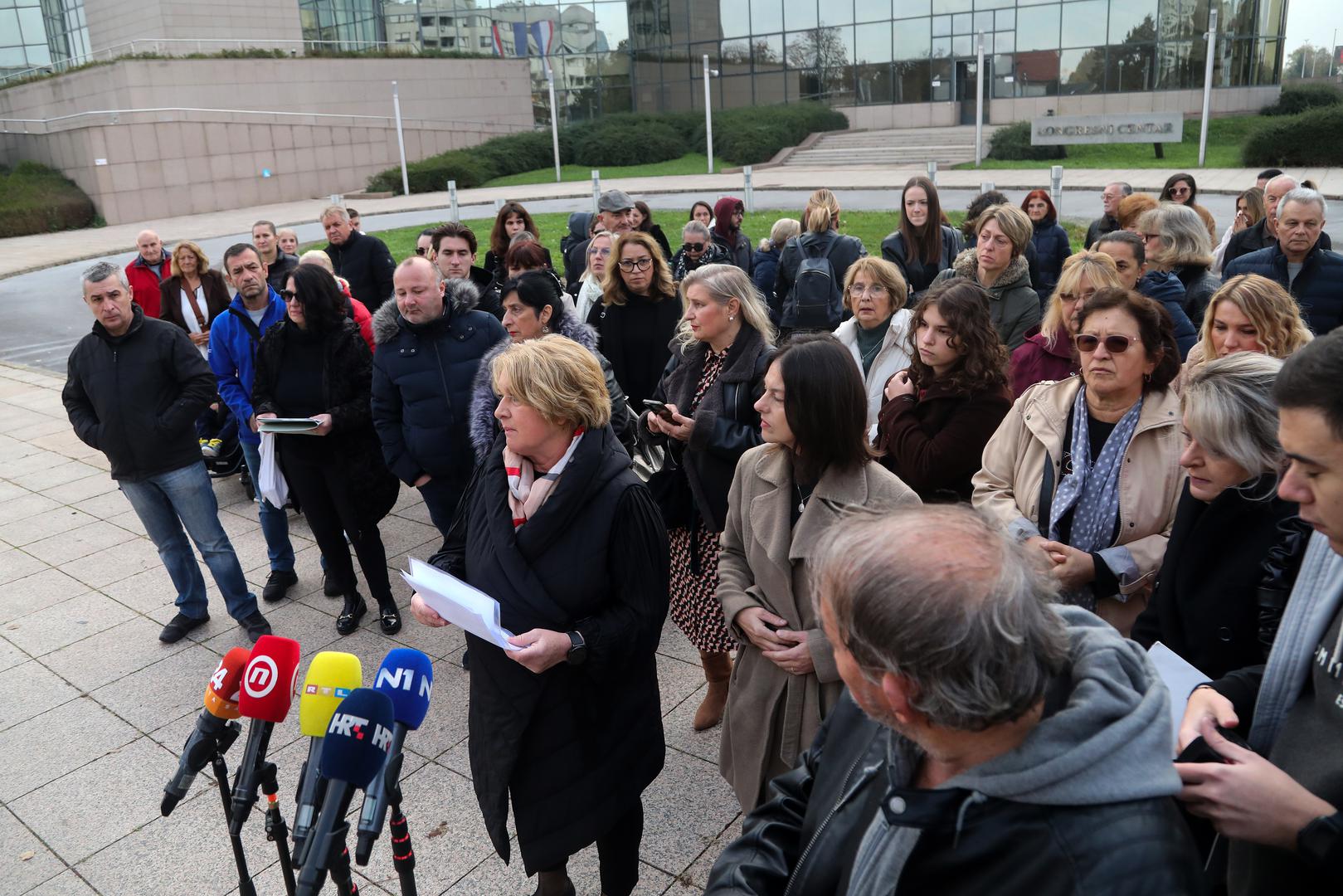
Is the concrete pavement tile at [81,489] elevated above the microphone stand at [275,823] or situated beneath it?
situated beneath

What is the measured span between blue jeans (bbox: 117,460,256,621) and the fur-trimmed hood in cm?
150

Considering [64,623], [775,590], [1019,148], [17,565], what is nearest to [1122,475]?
[775,590]

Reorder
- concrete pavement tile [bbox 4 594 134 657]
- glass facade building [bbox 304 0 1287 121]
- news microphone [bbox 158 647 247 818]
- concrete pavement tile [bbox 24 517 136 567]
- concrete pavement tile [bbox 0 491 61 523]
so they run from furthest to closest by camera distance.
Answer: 1. glass facade building [bbox 304 0 1287 121]
2. concrete pavement tile [bbox 0 491 61 523]
3. concrete pavement tile [bbox 24 517 136 567]
4. concrete pavement tile [bbox 4 594 134 657]
5. news microphone [bbox 158 647 247 818]

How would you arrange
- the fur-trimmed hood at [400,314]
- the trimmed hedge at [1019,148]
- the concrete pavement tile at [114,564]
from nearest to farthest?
the fur-trimmed hood at [400,314] → the concrete pavement tile at [114,564] → the trimmed hedge at [1019,148]

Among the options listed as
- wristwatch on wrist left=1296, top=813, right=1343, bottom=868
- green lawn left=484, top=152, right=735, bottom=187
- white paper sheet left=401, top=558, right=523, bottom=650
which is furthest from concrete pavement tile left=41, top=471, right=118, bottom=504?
green lawn left=484, top=152, right=735, bottom=187

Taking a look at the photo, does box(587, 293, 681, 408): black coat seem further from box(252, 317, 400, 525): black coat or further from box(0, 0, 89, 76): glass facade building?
box(0, 0, 89, 76): glass facade building

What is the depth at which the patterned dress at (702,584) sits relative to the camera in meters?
4.41

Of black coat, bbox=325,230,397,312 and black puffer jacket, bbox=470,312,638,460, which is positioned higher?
black coat, bbox=325,230,397,312

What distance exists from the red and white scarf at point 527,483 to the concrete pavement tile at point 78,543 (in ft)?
18.4

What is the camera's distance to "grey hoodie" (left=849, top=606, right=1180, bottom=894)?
1395 millimetres

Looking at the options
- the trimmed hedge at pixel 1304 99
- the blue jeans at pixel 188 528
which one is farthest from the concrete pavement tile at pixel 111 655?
the trimmed hedge at pixel 1304 99

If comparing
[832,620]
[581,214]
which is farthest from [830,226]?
[832,620]

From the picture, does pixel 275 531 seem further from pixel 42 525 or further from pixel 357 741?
pixel 357 741

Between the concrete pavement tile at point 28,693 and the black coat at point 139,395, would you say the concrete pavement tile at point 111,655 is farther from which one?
the black coat at point 139,395
